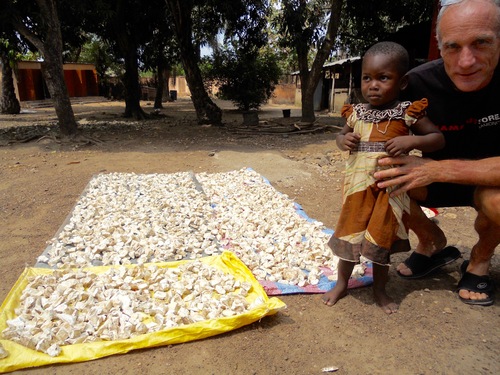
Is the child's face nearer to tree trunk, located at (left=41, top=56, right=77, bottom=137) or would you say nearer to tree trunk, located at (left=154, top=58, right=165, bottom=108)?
tree trunk, located at (left=41, top=56, right=77, bottom=137)

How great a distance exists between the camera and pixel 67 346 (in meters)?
1.72

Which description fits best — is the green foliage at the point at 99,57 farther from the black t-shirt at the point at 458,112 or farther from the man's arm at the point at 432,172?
the man's arm at the point at 432,172

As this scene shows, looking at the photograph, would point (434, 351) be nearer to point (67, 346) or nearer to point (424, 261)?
point (424, 261)

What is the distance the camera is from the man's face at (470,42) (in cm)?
172

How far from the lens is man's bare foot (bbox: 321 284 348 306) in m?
2.12

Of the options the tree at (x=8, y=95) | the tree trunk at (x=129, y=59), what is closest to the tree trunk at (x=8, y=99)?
the tree at (x=8, y=95)

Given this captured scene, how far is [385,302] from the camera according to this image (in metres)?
2.06

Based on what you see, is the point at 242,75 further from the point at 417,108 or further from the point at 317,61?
the point at 417,108

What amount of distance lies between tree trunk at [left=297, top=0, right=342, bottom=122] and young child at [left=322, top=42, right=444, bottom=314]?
8.43 metres

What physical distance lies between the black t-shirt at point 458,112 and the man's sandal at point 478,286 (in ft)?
2.22

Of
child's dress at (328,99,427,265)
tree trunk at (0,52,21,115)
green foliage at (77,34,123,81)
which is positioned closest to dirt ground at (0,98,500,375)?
child's dress at (328,99,427,265)

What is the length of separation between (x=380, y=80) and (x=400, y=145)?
12.8 inches

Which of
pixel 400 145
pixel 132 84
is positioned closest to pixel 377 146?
pixel 400 145

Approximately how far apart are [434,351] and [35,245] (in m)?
2.81
